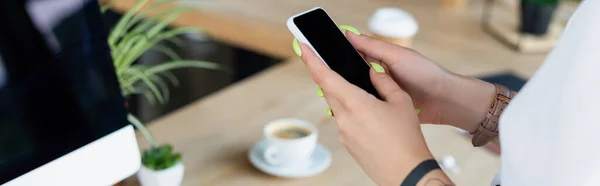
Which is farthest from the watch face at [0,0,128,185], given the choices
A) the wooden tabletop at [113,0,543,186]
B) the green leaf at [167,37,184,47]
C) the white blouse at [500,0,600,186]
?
the green leaf at [167,37,184,47]

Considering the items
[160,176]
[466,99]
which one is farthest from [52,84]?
[466,99]

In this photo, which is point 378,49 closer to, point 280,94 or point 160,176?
Answer: point 160,176

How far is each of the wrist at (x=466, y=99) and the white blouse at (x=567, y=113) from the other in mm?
250

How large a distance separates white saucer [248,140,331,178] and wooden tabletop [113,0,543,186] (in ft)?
0.04

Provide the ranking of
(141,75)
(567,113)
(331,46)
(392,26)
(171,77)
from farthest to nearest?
(171,77) → (392,26) → (141,75) → (331,46) → (567,113)

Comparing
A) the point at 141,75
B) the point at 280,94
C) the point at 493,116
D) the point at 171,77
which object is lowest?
the point at 171,77

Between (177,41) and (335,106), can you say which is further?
(177,41)

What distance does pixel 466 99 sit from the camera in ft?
2.64

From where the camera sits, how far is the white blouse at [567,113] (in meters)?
0.51

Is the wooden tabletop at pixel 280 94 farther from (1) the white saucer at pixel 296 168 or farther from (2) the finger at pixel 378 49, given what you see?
(2) the finger at pixel 378 49

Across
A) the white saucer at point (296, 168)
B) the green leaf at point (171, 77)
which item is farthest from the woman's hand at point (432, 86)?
the green leaf at point (171, 77)

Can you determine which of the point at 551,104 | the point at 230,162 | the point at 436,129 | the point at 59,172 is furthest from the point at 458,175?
the point at 59,172

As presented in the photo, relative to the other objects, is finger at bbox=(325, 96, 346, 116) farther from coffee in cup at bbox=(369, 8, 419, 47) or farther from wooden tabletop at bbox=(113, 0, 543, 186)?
coffee in cup at bbox=(369, 8, 419, 47)

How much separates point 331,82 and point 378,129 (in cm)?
7
